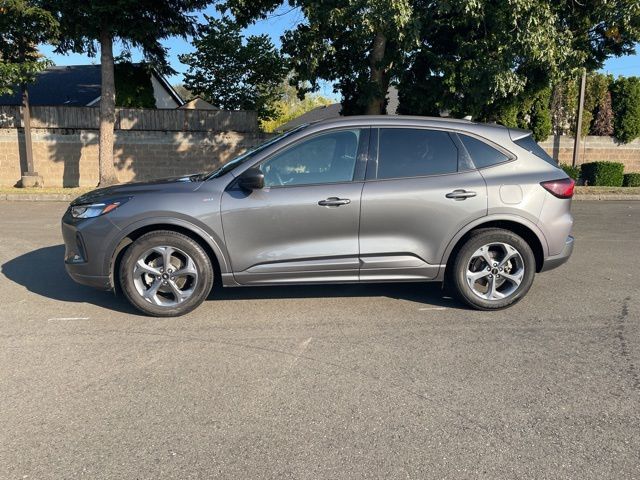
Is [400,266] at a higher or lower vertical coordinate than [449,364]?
higher

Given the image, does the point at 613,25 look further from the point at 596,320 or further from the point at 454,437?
the point at 454,437

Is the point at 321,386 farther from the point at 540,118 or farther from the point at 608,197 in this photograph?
the point at 540,118

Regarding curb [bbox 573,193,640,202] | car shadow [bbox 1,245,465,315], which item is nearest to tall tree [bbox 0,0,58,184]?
car shadow [bbox 1,245,465,315]

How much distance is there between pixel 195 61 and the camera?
2612 cm

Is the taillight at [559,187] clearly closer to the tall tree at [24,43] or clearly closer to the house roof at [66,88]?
the tall tree at [24,43]

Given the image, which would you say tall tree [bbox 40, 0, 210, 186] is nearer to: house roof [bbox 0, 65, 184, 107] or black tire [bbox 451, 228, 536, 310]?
house roof [bbox 0, 65, 184, 107]

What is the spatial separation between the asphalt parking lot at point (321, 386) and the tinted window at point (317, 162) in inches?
49.8

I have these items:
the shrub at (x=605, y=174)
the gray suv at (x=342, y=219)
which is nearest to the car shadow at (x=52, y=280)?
the gray suv at (x=342, y=219)

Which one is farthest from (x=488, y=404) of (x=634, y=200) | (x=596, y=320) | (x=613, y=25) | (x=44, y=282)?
(x=634, y=200)

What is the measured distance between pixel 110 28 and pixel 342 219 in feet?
43.8

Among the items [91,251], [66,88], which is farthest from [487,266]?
[66,88]

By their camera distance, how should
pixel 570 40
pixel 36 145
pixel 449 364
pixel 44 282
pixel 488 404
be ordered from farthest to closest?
pixel 36 145
pixel 570 40
pixel 44 282
pixel 449 364
pixel 488 404

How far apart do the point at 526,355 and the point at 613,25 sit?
39.4 feet

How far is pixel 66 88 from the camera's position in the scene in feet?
73.0
